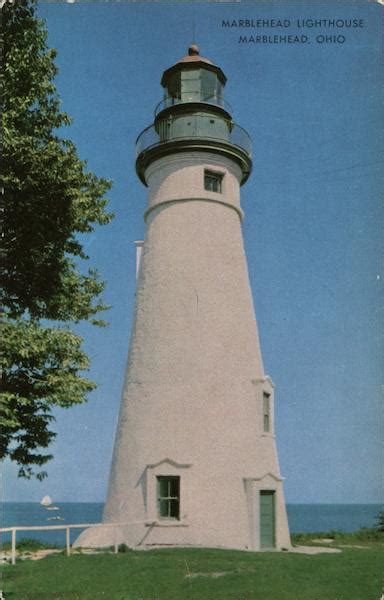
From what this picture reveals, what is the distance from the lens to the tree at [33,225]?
459 inches

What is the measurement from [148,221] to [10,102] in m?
7.99

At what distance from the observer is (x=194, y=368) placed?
16859 millimetres

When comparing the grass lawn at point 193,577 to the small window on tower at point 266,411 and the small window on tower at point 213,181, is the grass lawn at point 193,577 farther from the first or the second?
the small window on tower at point 213,181

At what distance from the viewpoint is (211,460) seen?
16062 mm

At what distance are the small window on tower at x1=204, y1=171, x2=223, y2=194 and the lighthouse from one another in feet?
0.22

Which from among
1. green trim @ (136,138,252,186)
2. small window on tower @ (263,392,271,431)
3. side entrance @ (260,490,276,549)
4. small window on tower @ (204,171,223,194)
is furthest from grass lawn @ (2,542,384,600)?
green trim @ (136,138,252,186)

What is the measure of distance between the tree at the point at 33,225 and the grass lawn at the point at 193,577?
225 centimetres

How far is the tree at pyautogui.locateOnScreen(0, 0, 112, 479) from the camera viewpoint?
11664 mm

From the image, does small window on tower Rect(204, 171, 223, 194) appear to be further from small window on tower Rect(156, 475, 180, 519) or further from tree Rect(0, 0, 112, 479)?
small window on tower Rect(156, 475, 180, 519)

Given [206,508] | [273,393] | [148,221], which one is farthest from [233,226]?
[206,508]

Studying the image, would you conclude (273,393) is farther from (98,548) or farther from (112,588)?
(112,588)

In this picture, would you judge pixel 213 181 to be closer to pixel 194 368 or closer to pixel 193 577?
pixel 194 368

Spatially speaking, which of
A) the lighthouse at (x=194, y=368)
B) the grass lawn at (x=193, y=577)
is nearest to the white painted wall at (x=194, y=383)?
the lighthouse at (x=194, y=368)

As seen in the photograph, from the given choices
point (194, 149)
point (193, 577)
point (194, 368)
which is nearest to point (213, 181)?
point (194, 149)
